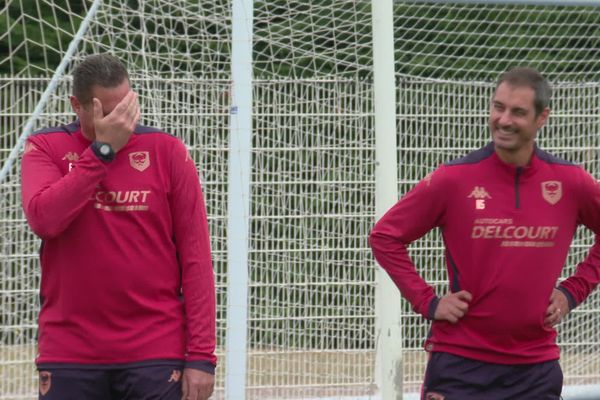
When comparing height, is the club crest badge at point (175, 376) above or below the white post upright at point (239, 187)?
below

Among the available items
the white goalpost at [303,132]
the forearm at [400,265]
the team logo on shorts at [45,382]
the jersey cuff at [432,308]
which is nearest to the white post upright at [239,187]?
the white goalpost at [303,132]

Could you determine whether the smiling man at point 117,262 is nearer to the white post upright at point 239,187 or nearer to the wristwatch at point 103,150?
the wristwatch at point 103,150

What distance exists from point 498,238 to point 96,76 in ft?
5.12

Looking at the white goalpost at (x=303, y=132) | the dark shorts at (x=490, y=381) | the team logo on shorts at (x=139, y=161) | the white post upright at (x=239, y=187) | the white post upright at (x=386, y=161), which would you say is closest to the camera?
the team logo on shorts at (x=139, y=161)

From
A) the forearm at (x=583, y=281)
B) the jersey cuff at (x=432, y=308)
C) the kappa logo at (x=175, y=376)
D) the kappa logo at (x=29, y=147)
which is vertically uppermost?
the kappa logo at (x=29, y=147)

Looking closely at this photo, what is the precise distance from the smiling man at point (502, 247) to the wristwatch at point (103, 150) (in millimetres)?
A: 1183

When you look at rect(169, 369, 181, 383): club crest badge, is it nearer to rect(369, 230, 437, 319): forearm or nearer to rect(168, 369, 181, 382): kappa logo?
rect(168, 369, 181, 382): kappa logo

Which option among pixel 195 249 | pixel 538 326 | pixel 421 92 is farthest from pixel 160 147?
pixel 421 92

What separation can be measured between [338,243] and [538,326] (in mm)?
3812

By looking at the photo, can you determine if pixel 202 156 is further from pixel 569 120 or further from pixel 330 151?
pixel 569 120

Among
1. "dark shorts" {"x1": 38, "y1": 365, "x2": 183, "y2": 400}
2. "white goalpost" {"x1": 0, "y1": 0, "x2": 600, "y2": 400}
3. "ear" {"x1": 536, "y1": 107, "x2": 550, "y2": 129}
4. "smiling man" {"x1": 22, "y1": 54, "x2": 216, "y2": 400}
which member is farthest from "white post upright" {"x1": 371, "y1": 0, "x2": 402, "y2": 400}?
"dark shorts" {"x1": 38, "y1": 365, "x2": 183, "y2": 400}

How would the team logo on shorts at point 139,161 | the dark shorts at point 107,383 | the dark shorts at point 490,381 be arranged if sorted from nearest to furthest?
the dark shorts at point 107,383
the team logo on shorts at point 139,161
the dark shorts at point 490,381

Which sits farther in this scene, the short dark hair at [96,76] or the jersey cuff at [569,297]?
the jersey cuff at [569,297]

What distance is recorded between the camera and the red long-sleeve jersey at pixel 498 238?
169 inches
